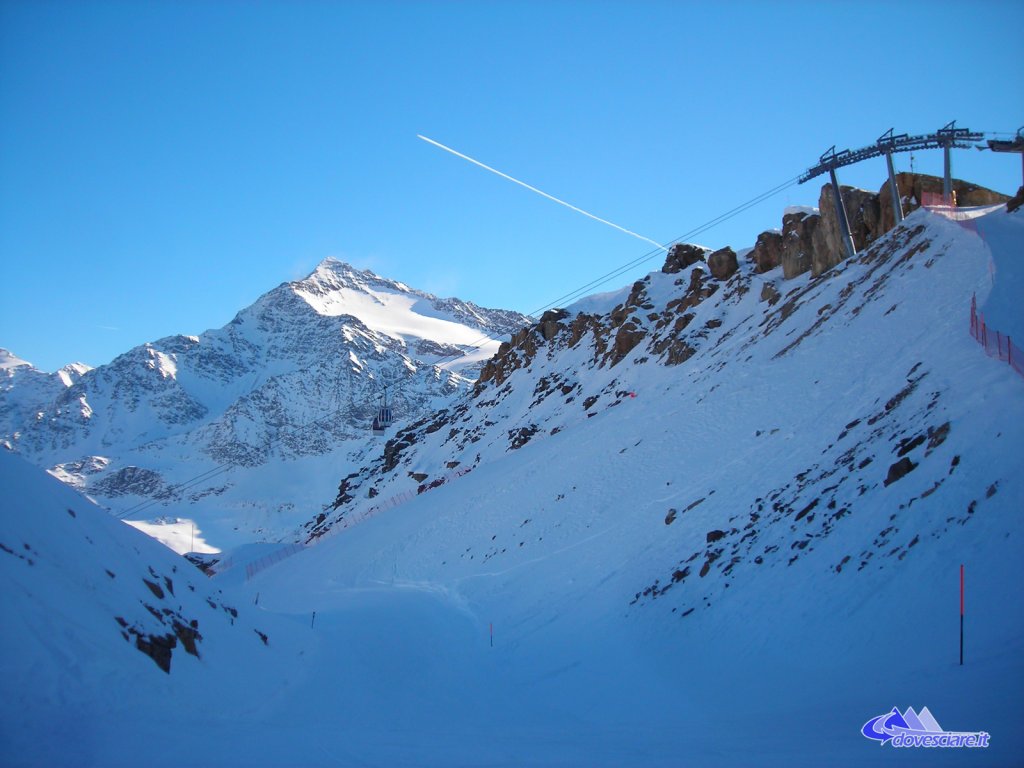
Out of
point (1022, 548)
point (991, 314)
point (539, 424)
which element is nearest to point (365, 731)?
point (1022, 548)

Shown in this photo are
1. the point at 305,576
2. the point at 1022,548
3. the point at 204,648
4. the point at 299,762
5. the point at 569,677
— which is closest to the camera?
the point at 299,762

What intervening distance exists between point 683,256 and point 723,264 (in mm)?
11372

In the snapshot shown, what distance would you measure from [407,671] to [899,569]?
38.3 feet

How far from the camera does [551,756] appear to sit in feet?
32.1

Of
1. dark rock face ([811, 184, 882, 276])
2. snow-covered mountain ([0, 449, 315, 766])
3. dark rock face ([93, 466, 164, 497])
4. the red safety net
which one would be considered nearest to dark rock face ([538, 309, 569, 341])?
dark rock face ([811, 184, 882, 276])

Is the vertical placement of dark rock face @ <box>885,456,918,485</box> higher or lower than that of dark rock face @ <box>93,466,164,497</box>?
lower

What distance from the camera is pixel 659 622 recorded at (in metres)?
17.1

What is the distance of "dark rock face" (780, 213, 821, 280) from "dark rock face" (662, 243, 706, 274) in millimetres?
19177

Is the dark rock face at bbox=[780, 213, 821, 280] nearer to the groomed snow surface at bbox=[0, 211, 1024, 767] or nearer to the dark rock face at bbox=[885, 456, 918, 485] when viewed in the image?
the groomed snow surface at bbox=[0, 211, 1024, 767]

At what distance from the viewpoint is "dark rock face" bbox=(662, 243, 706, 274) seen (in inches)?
2611

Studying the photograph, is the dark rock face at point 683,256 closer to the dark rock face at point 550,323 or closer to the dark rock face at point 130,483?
the dark rock face at point 550,323

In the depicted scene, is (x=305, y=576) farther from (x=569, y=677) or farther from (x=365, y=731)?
(x=365, y=731)

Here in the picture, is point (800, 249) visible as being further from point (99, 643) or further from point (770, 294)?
point (99, 643)

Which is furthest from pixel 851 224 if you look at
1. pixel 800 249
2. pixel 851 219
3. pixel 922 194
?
pixel 922 194
